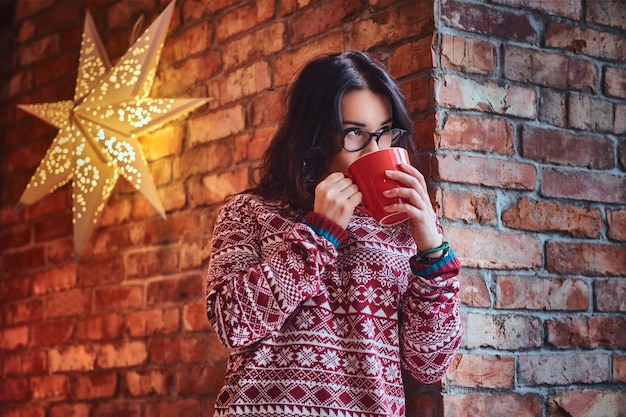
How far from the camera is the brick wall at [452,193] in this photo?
1.85 meters

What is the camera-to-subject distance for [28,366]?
2.90 metres

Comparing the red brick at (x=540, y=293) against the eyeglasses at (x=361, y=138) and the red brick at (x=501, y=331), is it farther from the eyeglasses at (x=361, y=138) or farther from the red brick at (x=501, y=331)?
the eyeglasses at (x=361, y=138)

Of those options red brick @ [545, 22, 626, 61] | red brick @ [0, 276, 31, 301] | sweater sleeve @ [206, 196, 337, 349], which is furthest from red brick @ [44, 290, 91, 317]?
red brick @ [545, 22, 626, 61]

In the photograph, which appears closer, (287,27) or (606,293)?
(606,293)

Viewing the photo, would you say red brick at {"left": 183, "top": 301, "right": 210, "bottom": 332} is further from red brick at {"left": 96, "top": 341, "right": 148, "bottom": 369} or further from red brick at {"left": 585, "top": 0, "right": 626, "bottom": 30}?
red brick at {"left": 585, "top": 0, "right": 626, "bottom": 30}

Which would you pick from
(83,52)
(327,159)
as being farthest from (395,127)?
(83,52)

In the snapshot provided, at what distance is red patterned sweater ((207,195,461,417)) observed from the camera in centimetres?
147

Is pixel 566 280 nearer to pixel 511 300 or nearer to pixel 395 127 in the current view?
pixel 511 300

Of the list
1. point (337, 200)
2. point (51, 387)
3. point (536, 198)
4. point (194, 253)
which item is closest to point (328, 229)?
point (337, 200)

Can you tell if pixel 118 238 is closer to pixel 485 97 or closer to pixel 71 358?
pixel 71 358

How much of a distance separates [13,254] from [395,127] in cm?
178

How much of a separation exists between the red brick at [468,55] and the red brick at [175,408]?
3.51 feet

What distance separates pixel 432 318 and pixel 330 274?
0.19 m

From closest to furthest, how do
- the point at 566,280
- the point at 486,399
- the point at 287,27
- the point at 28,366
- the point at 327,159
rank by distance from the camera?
the point at 327,159
the point at 486,399
the point at 566,280
the point at 287,27
the point at 28,366
